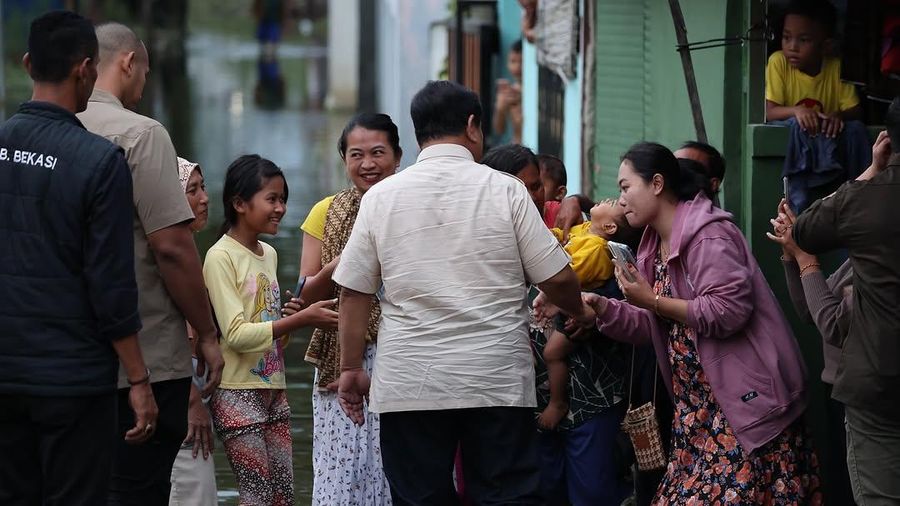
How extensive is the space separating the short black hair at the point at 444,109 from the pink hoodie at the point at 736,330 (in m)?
0.87

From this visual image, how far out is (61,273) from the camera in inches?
170

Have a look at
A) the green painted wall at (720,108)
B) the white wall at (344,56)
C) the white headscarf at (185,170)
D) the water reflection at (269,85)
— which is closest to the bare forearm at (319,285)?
the white headscarf at (185,170)

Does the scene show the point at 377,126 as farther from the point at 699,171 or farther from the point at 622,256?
the point at 699,171

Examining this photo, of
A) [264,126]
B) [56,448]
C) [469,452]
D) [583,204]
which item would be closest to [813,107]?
[583,204]

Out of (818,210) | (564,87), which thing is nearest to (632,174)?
(818,210)

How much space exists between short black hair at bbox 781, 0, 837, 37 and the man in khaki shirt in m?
2.74

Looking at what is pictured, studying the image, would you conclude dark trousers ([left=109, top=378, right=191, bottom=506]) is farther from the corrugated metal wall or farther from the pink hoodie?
the corrugated metal wall

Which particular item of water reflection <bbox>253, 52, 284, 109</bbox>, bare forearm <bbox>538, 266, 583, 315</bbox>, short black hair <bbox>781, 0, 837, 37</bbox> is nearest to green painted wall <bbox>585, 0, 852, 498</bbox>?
short black hair <bbox>781, 0, 837, 37</bbox>

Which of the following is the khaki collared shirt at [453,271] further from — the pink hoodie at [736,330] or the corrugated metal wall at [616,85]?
the corrugated metal wall at [616,85]

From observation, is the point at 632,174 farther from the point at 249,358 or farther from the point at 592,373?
the point at 249,358

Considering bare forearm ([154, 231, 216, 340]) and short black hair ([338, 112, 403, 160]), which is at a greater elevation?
short black hair ([338, 112, 403, 160])

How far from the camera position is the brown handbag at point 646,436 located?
208 inches

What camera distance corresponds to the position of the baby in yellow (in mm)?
5414

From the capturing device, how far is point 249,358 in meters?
5.47
